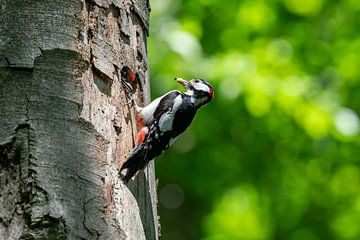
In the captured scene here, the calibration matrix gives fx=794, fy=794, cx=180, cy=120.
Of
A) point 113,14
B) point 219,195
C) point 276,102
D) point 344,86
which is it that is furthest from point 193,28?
point 113,14

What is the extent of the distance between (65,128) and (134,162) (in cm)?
40

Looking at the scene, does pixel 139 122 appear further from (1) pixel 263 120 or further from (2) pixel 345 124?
(1) pixel 263 120

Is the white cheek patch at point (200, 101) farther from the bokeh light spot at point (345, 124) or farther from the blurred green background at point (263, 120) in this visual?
the bokeh light spot at point (345, 124)

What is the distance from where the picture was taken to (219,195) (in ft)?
29.5

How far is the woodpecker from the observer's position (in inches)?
123

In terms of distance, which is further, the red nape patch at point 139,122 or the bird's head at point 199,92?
the bird's head at point 199,92

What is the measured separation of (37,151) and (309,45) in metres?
6.02

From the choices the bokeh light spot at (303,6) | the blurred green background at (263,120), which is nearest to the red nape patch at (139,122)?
the blurred green background at (263,120)

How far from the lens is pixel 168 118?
409 centimetres

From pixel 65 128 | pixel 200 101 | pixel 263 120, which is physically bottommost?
pixel 65 128

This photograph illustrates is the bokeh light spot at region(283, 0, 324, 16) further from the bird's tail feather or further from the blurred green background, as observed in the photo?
the bird's tail feather

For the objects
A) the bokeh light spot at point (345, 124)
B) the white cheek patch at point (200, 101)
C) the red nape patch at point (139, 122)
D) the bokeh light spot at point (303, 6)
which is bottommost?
the red nape patch at point (139, 122)

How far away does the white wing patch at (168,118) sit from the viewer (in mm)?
3982

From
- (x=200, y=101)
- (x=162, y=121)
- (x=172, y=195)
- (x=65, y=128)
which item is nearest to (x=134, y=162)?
(x=65, y=128)
